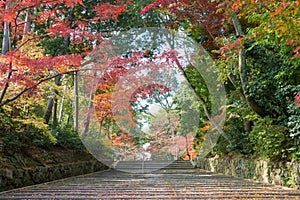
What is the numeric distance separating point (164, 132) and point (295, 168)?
8.89 metres

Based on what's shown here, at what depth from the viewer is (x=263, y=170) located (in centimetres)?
623

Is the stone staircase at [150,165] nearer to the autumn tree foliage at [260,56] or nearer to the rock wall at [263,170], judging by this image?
the rock wall at [263,170]

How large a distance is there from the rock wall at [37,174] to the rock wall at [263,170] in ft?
14.3

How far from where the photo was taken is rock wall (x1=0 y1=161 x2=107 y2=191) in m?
4.62

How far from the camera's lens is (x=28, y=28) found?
6695 millimetres

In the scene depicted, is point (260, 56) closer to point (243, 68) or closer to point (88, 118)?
point (243, 68)

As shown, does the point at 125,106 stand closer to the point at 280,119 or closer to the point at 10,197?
the point at 280,119

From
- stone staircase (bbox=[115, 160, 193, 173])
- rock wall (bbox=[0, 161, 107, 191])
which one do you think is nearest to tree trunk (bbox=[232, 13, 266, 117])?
rock wall (bbox=[0, 161, 107, 191])

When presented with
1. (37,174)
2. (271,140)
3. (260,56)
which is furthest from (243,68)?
(37,174)

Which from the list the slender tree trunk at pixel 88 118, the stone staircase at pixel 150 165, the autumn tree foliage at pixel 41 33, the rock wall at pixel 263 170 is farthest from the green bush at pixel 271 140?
the stone staircase at pixel 150 165

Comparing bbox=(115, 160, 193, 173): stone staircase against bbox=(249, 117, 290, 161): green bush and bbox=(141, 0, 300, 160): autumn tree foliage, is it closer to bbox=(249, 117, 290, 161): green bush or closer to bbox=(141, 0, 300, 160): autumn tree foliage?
bbox=(141, 0, 300, 160): autumn tree foliage

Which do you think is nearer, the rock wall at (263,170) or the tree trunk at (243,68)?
the rock wall at (263,170)

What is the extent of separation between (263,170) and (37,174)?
4.70 metres

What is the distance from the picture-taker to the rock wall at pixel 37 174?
462cm
